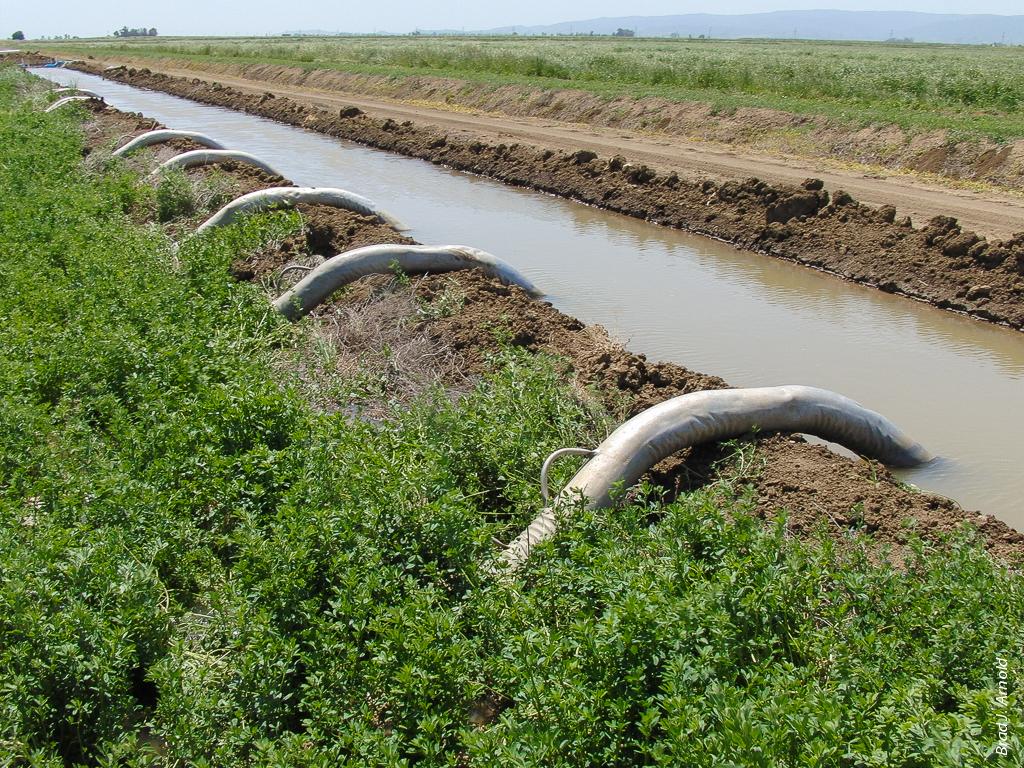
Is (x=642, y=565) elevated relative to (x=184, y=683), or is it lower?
elevated

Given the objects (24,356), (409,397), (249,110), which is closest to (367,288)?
(409,397)

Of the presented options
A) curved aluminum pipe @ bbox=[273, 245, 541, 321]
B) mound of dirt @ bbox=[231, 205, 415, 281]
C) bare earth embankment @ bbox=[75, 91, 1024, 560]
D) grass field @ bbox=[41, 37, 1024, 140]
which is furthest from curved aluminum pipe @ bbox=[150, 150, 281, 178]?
grass field @ bbox=[41, 37, 1024, 140]

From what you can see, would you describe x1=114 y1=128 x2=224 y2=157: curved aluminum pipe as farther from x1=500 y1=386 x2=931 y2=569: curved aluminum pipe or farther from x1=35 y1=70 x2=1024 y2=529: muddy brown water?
x1=500 y1=386 x2=931 y2=569: curved aluminum pipe

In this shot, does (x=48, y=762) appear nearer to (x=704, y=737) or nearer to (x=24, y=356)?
(x=704, y=737)

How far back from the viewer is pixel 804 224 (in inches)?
539

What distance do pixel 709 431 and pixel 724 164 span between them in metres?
13.5

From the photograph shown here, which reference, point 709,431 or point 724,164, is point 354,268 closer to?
point 709,431

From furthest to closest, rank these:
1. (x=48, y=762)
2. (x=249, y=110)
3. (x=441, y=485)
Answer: (x=249, y=110) → (x=441, y=485) → (x=48, y=762)

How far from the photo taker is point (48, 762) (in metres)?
3.83

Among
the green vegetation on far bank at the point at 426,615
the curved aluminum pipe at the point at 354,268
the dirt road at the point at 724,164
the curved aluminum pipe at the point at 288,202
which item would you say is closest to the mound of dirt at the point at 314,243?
the curved aluminum pipe at the point at 288,202

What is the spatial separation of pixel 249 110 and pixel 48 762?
33.9m

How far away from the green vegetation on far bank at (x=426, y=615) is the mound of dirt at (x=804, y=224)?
21.6 ft

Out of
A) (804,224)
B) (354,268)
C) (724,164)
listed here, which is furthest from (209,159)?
(804,224)

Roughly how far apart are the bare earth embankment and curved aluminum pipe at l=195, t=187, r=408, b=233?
1.34 ft
